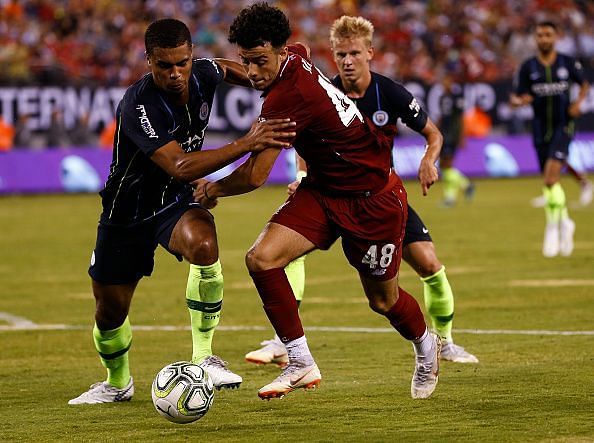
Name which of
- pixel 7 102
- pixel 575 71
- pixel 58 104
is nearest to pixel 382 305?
pixel 575 71

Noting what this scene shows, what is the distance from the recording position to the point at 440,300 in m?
9.17

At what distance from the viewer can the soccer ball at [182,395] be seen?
6.71 m

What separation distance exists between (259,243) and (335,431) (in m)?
1.17

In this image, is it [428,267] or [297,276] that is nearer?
[428,267]

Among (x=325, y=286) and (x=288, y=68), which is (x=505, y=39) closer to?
(x=325, y=286)

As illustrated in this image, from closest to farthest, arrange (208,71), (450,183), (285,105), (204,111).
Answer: (285,105), (204,111), (208,71), (450,183)

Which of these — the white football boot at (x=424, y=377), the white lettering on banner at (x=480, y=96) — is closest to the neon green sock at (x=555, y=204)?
the white football boot at (x=424, y=377)

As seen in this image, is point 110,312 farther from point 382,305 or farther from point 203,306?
point 382,305

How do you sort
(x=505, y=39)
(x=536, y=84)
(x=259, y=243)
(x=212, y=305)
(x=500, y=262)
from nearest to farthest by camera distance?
1. (x=259, y=243)
2. (x=212, y=305)
3. (x=500, y=262)
4. (x=536, y=84)
5. (x=505, y=39)

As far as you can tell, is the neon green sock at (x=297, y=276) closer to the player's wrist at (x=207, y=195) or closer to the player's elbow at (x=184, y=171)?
the player's wrist at (x=207, y=195)

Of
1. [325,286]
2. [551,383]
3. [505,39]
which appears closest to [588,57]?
[505,39]

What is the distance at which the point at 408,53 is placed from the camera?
33781 mm

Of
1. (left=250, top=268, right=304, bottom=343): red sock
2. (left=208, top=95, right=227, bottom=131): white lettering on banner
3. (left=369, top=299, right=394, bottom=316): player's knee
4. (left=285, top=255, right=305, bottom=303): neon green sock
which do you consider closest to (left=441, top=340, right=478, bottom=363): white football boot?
(left=285, top=255, right=305, bottom=303): neon green sock

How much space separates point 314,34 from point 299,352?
26786 millimetres
